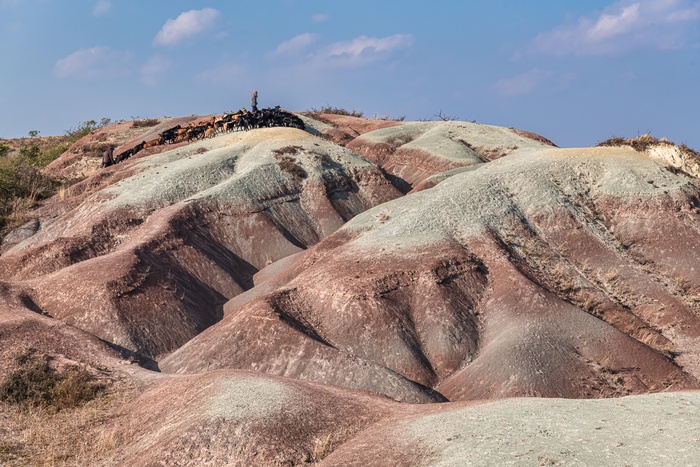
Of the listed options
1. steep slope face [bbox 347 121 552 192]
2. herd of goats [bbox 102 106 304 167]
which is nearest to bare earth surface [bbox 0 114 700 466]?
steep slope face [bbox 347 121 552 192]

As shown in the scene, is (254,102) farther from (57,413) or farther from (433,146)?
(57,413)

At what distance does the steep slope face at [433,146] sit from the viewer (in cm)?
4603

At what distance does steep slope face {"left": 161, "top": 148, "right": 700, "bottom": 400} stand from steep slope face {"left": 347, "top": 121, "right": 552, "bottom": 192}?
1231 cm

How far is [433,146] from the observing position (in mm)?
48344

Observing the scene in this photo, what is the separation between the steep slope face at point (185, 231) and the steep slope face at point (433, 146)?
4.21m

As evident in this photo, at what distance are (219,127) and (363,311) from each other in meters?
29.2

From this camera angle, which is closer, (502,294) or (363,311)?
(363,311)

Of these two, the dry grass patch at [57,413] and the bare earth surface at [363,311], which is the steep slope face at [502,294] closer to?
the bare earth surface at [363,311]

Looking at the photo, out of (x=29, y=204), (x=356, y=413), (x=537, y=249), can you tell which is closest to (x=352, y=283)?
(x=537, y=249)

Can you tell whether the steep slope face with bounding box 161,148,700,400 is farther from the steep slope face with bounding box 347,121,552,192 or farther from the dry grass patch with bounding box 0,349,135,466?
the steep slope face with bounding box 347,121,552,192

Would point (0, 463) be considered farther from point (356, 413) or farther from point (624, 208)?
point (624, 208)

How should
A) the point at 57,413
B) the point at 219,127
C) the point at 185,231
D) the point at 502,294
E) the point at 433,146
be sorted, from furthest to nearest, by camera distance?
the point at 219,127 → the point at 433,146 → the point at 185,231 → the point at 502,294 → the point at 57,413

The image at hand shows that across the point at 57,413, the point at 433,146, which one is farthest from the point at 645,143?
the point at 57,413

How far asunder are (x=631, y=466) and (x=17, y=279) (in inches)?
997
